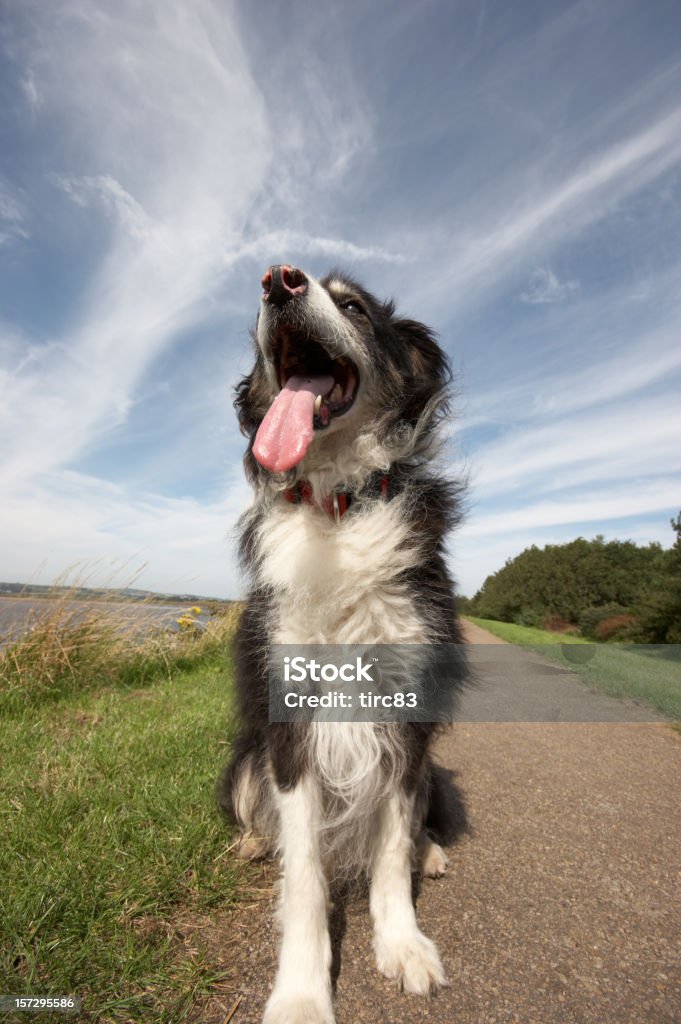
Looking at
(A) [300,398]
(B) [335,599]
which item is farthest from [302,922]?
(A) [300,398]

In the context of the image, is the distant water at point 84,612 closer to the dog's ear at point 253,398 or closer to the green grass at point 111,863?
the green grass at point 111,863

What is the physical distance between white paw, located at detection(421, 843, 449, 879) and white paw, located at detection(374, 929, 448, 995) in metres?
0.54

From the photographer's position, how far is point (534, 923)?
2057mm

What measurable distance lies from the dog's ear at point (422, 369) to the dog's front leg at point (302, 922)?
180 centimetres

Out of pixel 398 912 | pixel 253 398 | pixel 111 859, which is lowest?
pixel 398 912

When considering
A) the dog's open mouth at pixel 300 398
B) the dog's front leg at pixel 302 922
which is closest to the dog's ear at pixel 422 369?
the dog's open mouth at pixel 300 398

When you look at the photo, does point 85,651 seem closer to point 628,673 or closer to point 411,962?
point 411,962

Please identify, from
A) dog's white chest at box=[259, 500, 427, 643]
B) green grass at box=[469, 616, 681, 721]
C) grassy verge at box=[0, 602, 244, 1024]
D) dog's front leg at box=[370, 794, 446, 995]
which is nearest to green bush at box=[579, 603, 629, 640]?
green grass at box=[469, 616, 681, 721]

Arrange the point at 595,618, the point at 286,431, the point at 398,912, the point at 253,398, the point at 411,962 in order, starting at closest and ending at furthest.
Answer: the point at 411,962
the point at 398,912
the point at 286,431
the point at 253,398
the point at 595,618

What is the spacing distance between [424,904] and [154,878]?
115 centimetres

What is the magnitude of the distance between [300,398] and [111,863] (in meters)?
2.12

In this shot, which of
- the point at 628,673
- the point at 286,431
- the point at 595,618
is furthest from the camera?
the point at 595,618

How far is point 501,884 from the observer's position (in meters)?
2.34

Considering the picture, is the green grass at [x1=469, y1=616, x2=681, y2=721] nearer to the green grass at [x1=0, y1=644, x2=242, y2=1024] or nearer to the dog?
the dog
